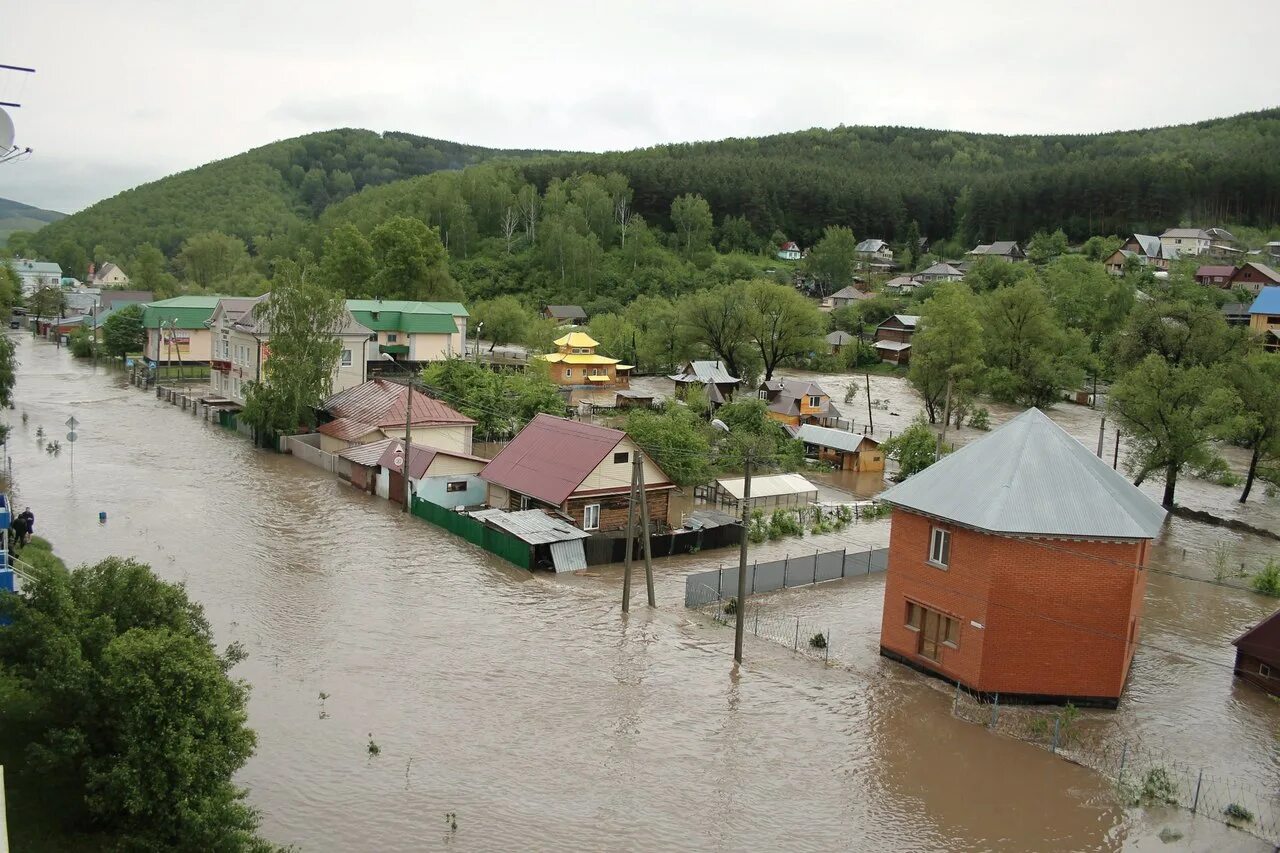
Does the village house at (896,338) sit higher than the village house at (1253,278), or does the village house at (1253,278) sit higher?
the village house at (1253,278)

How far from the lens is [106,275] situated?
131 metres

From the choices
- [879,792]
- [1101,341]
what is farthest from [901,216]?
[879,792]

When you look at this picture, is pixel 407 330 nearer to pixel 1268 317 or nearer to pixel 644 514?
pixel 644 514

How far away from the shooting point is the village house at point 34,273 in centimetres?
11069

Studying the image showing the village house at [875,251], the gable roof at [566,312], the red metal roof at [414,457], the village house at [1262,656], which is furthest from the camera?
the village house at [875,251]

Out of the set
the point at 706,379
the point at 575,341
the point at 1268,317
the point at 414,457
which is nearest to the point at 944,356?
the point at 706,379

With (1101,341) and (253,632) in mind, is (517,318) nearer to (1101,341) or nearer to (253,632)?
(1101,341)

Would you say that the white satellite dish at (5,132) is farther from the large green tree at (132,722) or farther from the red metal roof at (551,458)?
the red metal roof at (551,458)

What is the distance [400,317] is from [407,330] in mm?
1022

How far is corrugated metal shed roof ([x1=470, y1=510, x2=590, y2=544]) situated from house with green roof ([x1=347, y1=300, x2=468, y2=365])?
35.1 m

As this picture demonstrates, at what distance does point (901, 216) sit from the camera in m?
142

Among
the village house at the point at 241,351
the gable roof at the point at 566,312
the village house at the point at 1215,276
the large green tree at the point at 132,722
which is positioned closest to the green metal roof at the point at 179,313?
the village house at the point at 241,351

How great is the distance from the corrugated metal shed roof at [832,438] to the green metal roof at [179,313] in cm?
3855

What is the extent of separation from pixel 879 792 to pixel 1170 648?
39.7ft
